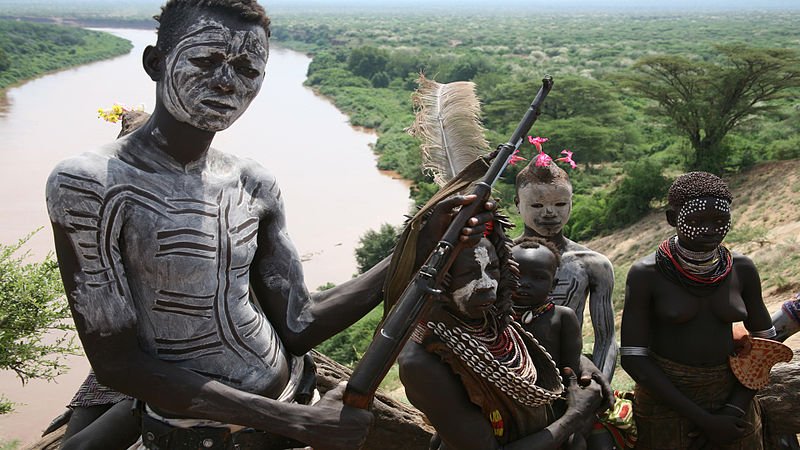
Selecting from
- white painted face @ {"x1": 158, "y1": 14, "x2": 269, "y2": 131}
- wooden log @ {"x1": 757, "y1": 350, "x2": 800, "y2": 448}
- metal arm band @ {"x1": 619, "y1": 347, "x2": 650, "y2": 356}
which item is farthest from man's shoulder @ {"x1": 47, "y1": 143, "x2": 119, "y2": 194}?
wooden log @ {"x1": 757, "y1": 350, "x2": 800, "y2": 448}

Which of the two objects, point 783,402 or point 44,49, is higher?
point 783,402

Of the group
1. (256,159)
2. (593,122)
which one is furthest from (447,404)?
(593,122)

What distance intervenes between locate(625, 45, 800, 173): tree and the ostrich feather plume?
19678 mm

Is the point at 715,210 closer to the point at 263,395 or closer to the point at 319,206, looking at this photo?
the point at 263,395

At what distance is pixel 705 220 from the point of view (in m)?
3.13

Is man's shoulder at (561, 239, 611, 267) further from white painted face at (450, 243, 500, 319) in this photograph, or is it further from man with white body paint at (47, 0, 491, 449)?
man with white body paint at (47, 0, 491, 449)

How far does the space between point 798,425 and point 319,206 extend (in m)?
21.3


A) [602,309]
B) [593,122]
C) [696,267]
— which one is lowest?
[593,122]

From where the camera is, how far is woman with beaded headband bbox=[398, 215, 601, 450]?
7.89ft

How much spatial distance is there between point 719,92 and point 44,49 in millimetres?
46048

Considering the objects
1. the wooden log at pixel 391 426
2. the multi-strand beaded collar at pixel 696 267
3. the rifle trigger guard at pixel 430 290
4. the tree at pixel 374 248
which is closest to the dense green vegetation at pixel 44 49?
the tree at pixel 374 248

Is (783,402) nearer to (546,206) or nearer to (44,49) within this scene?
(546,206)

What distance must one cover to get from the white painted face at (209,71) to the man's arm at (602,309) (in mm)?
2074

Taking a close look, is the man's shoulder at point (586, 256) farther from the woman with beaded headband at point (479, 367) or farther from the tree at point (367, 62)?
the tree at point (367, 62)
